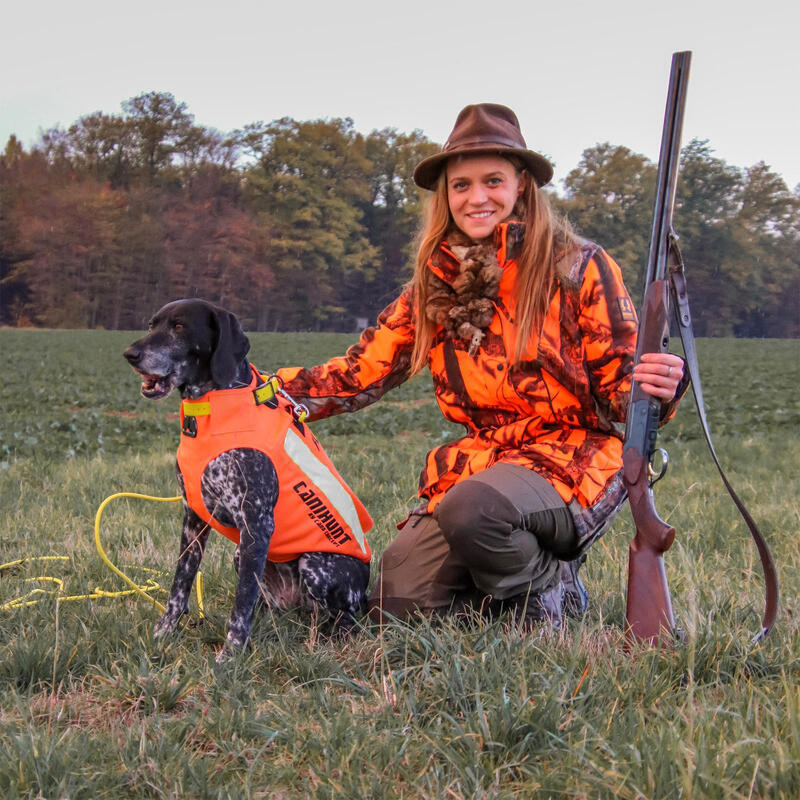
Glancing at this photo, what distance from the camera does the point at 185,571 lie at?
11.0ft

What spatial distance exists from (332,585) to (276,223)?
197 ft

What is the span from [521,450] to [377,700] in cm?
140

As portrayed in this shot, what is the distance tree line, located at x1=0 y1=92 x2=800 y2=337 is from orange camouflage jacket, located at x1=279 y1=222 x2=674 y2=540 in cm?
4829

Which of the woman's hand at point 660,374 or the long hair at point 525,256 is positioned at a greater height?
the long hair at point 525,256

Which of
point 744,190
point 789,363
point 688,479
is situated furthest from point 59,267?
point 744,190

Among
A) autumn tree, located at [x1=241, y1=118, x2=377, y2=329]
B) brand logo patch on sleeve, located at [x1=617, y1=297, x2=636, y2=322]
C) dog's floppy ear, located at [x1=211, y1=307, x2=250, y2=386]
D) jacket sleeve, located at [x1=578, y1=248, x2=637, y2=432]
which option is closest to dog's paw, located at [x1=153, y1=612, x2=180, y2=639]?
dog's floppy ear, located at [x1=211, y1=307, x2=250, y2=386]

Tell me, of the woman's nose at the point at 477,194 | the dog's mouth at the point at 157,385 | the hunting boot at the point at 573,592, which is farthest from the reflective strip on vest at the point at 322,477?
the woman's nose at the point at 477,194

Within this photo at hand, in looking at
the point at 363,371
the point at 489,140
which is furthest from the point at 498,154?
the point at 363,371

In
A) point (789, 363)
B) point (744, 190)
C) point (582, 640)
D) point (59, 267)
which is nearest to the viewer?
point (582, 640)

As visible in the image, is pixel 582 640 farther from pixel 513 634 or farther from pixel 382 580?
pixel 382 580

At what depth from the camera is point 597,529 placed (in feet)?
11.0

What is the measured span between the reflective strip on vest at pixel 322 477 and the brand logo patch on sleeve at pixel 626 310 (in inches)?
56.9

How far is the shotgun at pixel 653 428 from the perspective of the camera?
2.73m

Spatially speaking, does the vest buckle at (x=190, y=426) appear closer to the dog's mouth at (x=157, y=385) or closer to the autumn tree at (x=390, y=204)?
the dog's mouth at (x=157, y=385)
